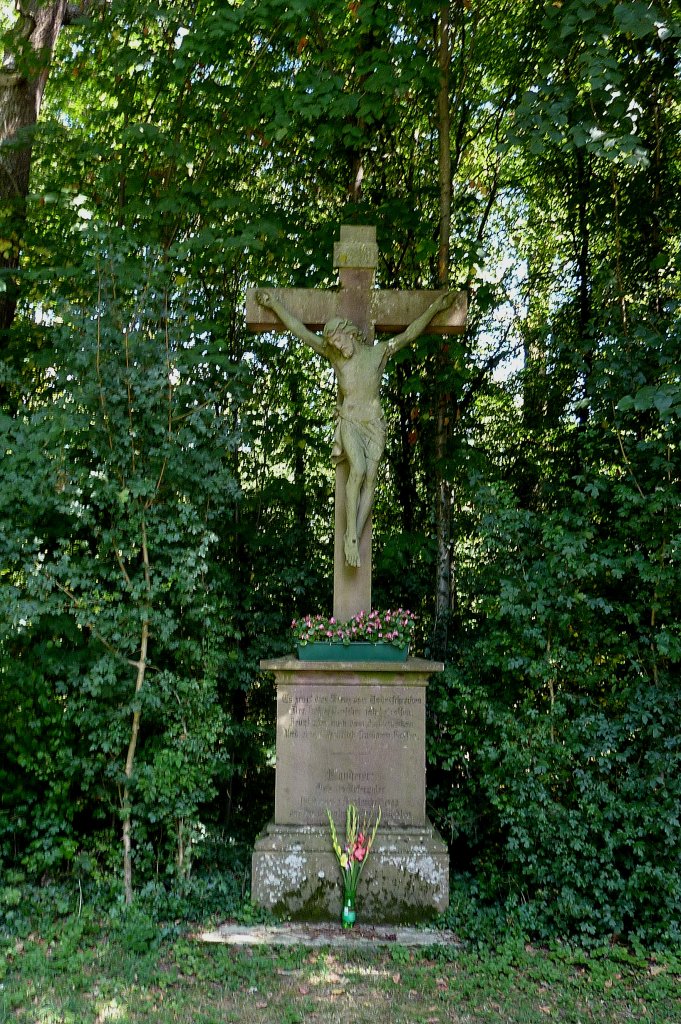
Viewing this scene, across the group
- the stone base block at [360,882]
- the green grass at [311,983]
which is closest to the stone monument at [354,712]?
the stone base block at [360,882]

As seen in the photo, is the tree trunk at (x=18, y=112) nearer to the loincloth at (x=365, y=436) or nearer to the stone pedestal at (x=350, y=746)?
the loincloth at (x=365, y=436)

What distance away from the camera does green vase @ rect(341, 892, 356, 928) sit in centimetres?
468

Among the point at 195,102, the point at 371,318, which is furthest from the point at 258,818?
the point at 195,102

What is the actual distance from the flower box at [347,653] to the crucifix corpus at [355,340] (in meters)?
0.31

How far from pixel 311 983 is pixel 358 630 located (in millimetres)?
1997

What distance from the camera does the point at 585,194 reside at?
7441 millimetres

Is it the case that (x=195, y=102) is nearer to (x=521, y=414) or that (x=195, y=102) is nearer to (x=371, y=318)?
(x=371, y=318)

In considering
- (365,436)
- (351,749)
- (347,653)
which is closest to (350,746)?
(351,749)

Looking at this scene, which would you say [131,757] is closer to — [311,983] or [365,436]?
[311,983]

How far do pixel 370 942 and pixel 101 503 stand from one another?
2980 mm

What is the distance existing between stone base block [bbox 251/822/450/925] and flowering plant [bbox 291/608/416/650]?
1.22m

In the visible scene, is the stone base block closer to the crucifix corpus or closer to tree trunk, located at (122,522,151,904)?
tree trunk, located at (122,522,151,904)

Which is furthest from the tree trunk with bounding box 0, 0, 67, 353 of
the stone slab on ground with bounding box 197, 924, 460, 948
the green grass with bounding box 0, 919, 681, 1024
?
the stone slab on ground with bounding box 197, 924, 460, 948

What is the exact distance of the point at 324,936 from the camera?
180 inches
